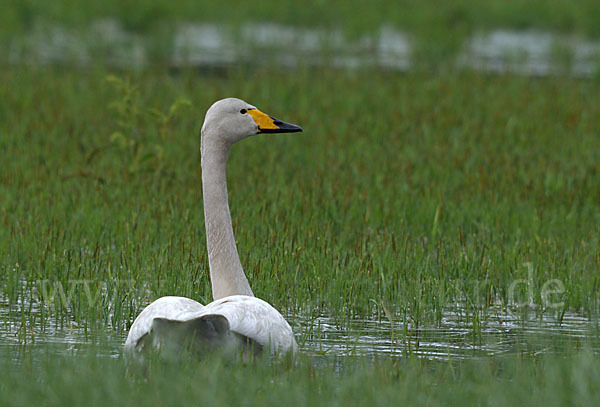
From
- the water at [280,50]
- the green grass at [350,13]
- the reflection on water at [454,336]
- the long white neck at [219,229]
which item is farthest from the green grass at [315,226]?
the green grass at [350,13]

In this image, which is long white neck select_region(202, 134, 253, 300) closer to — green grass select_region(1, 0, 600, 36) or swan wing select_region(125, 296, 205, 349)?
swan wing select_region(125, 296, 205, 349)

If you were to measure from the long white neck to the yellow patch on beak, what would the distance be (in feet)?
0.99

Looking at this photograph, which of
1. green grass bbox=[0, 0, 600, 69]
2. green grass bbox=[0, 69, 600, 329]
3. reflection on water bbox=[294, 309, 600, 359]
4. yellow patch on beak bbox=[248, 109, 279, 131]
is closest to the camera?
reflection on water bbox=[294, 309, 600, 359]

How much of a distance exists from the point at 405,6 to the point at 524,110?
604 inches

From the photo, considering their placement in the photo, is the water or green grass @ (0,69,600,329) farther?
the water

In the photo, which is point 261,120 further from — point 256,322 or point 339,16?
point 339,16

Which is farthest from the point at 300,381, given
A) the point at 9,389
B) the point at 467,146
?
the point at 467,146

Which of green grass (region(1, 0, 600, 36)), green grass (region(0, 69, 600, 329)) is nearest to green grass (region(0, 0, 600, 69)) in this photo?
green grass (region(1, 0, 600, 36))

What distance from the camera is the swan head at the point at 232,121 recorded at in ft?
23.5

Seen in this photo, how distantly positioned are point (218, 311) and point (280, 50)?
19.3 meters

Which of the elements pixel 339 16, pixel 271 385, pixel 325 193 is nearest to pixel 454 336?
pixel 271 385

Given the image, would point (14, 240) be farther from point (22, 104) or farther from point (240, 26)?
point (240, 26)

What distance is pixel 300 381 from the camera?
17.5 ft

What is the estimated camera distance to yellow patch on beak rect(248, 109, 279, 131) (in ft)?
24.3
